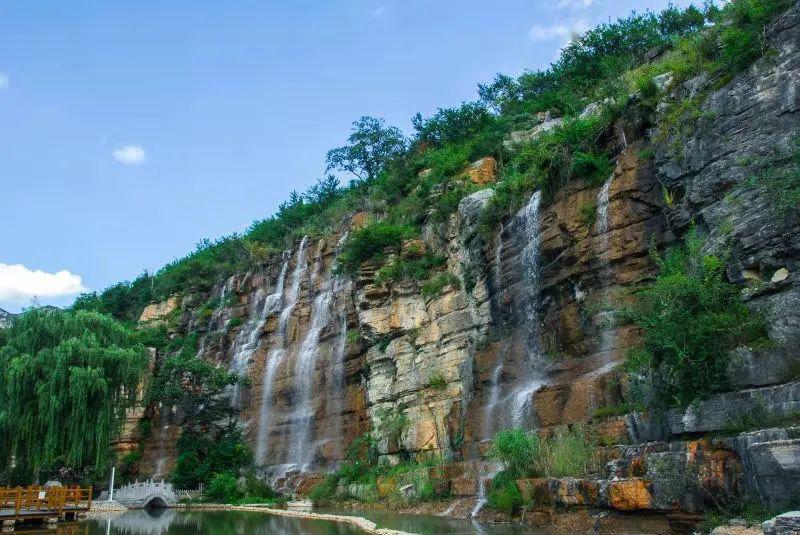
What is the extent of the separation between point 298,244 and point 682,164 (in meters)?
28.3

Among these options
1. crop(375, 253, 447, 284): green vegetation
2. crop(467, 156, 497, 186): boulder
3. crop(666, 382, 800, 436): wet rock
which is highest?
crop(467, 156, 497, 186): boulder

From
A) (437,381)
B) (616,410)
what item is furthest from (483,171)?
(616,410)

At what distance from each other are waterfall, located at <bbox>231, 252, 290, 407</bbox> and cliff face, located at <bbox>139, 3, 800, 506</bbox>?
0.23 m

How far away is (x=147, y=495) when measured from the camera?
1169 inches

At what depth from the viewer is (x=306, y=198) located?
57.9 meters

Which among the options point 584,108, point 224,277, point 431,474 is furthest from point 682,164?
point 224,277

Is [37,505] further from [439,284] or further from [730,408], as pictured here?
[730,408]

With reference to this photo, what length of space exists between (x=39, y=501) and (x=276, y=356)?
16.2 metres

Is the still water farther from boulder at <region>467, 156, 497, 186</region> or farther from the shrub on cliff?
boulder at <region>467, 156, 497, 186</region>

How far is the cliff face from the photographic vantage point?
14.3 metres

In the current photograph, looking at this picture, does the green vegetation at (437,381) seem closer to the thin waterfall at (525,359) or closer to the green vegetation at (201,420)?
the thin waterfall at (525,359)

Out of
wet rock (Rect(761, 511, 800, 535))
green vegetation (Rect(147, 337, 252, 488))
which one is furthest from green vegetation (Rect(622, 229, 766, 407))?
green vegetation (Rect(147, 337, 252, 488))

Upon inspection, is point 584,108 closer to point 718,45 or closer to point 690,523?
point 718,45

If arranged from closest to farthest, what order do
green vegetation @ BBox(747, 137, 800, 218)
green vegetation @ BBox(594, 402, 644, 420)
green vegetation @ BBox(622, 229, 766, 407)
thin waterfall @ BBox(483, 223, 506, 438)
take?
green vegetation @ BBox(622, 229, 766, 407) → green vegetation @ BBox(747, 137, 800, 218) → green vegetation @ BBox(594, 402, 644, 420) → thin waterfall @ BBox(483, 223, 506, 438)
